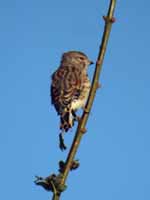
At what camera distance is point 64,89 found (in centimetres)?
702

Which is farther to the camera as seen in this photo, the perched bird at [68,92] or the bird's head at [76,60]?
the bird's head at [76,60]

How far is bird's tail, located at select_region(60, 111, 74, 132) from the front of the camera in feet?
19.4

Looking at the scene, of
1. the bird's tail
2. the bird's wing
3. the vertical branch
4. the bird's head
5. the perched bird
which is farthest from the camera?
the bird's head

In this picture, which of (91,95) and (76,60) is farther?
(76,60)

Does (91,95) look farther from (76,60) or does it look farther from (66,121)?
(76,60)

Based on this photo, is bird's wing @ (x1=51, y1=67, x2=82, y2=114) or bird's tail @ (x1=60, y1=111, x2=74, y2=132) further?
bird's wing @ (x1=51, y1=67, x2=82, y2=114)

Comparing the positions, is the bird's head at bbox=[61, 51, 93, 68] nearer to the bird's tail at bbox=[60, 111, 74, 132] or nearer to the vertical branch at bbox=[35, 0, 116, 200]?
the bird's tail at bbox=[60, 111, 74, 132]

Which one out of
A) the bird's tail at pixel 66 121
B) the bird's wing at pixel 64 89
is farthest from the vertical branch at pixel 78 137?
the bird's wing at pixel 64 89

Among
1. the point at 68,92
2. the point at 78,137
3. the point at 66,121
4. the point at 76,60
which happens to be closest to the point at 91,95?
the point at 78,137

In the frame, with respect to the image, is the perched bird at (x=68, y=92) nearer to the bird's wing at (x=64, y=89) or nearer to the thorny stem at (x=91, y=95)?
the bird's wing at (x=64, y=89)

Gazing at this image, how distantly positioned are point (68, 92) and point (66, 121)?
871 mm

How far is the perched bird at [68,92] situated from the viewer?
650 centimetres

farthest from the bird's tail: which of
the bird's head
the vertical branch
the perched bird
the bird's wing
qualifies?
the vertical branch

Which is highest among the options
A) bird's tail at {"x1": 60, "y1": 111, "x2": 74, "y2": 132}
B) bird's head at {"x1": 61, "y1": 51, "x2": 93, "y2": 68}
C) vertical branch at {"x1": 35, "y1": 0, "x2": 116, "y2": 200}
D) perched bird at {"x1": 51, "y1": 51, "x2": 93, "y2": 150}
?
bird's head at {"x1": 61, "y1": 51, "x2": 93, "y2": 68}
